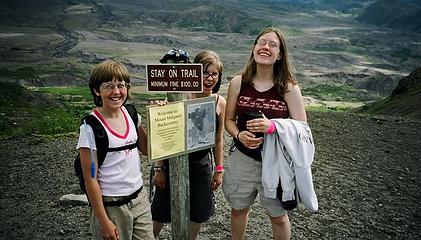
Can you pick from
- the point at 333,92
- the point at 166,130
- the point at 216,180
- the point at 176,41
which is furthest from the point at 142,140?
the point at 176,41

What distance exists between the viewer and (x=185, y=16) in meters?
120

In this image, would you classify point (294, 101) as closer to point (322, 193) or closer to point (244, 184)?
point (244, 184)

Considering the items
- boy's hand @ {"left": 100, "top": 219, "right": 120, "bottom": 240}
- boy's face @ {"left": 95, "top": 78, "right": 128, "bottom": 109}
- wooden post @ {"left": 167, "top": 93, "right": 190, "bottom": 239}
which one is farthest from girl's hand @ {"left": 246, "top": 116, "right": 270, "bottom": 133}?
boy's hand @ {"left": 100, "top": 219, "right": 120, "bottom": 240}

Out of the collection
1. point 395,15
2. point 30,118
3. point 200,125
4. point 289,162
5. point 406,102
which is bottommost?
point 406,102

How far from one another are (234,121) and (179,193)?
784 mm

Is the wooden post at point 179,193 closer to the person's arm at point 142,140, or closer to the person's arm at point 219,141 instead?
the person's arm at point 142,140

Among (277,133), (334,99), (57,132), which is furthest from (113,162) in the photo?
(334,99)

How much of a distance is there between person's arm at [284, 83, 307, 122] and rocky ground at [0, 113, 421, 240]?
7.99ft

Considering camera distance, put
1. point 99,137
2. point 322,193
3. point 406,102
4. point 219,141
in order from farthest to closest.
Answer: point 406,102 → point 322,193 → point 219,141 → point 99,137

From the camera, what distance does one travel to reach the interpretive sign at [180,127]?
313 centimetres

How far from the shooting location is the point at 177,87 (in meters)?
3.25

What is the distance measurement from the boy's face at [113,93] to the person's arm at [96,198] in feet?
1.32

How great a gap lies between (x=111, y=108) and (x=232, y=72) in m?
60.3

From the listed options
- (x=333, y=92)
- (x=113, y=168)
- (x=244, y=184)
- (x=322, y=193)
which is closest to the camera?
(x=113, y=168)
